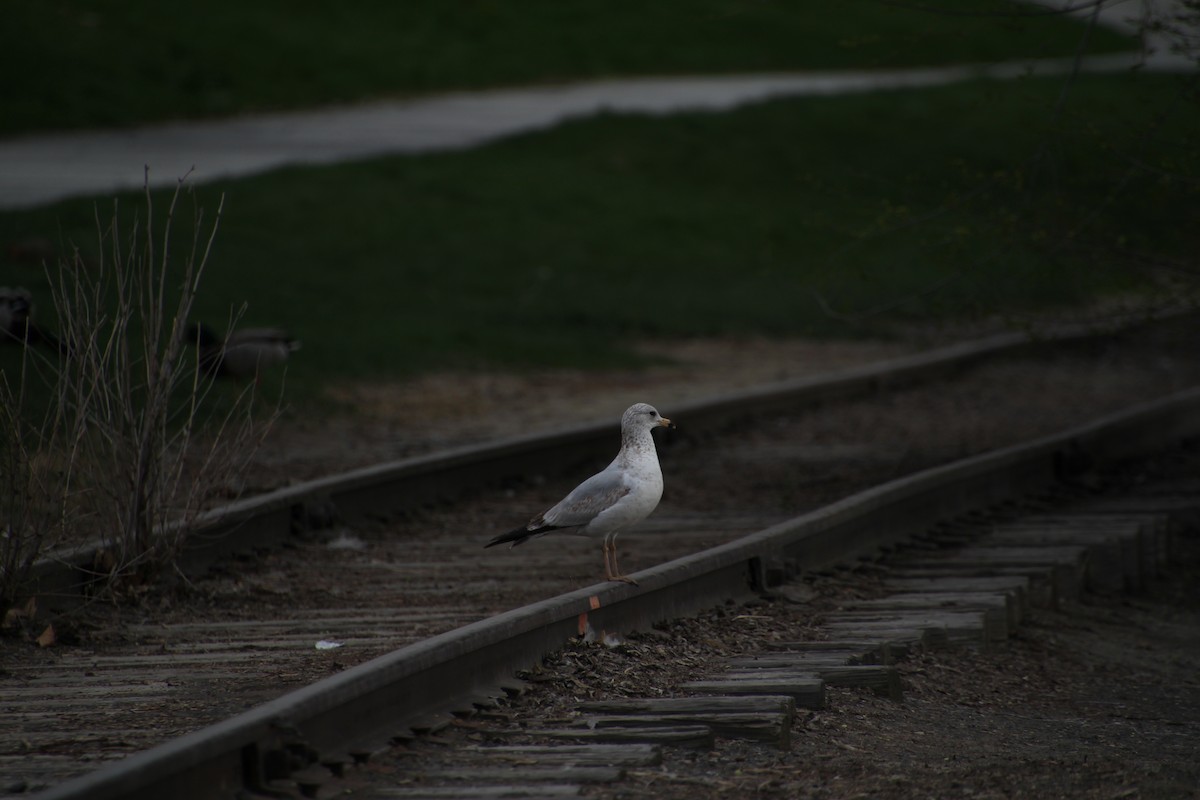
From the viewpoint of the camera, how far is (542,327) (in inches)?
735

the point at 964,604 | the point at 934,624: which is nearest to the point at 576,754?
the point at 934,624

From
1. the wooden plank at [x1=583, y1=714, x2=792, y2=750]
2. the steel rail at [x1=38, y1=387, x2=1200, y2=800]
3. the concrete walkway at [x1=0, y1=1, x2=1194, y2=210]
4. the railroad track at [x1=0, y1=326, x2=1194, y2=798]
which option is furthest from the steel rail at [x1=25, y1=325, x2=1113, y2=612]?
the concrete walkway at [x1=0, y1=1, x2=1194, y2=210]

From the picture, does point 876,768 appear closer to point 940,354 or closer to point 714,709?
point 714,709

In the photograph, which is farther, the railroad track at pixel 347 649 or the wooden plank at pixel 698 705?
the wooden plank at pixel 698 705

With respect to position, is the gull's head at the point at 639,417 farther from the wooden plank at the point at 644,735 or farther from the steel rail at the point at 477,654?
the wooden plank at the point at 644,735

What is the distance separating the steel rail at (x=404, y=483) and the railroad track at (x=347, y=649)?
0.07 m

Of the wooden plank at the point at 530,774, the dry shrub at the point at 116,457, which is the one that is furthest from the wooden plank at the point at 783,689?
the dry shrub at the point at 116,457

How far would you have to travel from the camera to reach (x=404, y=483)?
9.91 metres

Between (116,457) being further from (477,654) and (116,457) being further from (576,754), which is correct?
(576,754)

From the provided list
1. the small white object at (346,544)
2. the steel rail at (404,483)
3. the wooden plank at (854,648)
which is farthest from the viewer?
the small white object at (346,544)

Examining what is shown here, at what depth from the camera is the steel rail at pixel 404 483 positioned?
736 centimetres

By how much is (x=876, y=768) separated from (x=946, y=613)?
7.50 feet

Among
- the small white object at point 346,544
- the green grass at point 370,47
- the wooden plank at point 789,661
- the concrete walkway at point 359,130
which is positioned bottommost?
the wooden plank at point 789,661

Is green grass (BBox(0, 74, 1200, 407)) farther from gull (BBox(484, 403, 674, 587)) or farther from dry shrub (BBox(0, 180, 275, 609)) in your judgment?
dry shrub (BBox(0, 180, 275, 609))
